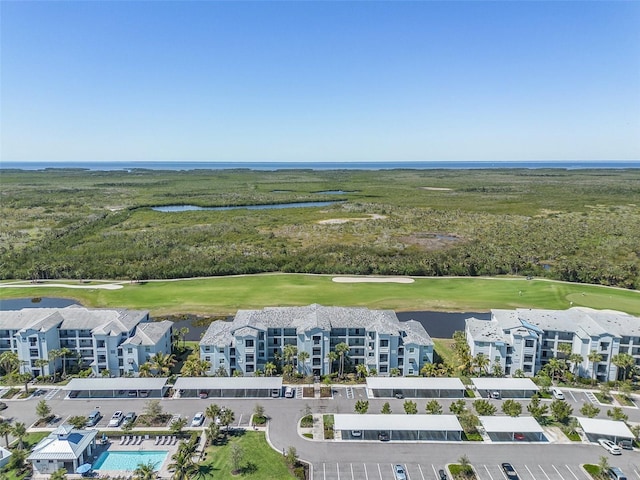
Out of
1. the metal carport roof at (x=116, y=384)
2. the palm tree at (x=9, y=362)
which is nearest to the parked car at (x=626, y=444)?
the metal carport roof at (x=116, y=384)

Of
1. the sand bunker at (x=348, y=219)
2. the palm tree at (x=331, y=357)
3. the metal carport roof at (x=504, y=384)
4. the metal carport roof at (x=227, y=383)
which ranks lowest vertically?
the metal carport roof at (x=504, y=384)

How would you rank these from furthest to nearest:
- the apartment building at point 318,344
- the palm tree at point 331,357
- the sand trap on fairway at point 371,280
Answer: the sand trap on fairway at point 371,280 < the apartment building at point 318,344 < the palm tree at point 331,357

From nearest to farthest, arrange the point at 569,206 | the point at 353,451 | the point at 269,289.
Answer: the point at 353,451 < the point at 269,289 < the point at 569,206

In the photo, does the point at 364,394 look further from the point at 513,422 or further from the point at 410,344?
the point at 513,422

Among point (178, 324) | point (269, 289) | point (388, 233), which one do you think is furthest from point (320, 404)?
point (388, 233)

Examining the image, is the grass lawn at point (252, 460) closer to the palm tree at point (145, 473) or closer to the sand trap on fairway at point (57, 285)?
the palm tree at point (145, 473)

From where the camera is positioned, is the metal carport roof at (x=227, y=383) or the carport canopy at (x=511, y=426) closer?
the carport canopy at (x=511, y=426)
